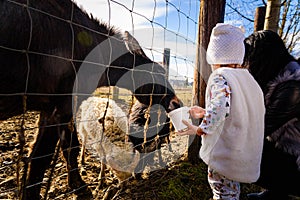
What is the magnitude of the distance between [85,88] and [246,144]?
4.87 ft

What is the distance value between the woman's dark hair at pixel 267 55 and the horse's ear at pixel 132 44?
126 centimetres

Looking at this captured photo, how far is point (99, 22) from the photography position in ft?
8.48

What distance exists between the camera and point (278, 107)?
1.92 metres

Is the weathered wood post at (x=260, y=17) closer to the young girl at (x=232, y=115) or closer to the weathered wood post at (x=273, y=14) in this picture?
the weathered wood post at (x=273, y=14)

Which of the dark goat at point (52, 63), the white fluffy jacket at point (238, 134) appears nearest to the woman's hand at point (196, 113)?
the white fluffy jacket at point (238, 134)

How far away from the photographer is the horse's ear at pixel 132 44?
277 cm

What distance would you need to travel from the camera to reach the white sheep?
2682mm

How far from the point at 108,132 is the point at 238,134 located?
193cm

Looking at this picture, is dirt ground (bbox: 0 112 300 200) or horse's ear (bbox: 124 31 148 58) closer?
dirt ground (bbox: 0 112 300 200)

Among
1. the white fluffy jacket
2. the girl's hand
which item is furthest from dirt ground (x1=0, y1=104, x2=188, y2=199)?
the white fluffy jacket

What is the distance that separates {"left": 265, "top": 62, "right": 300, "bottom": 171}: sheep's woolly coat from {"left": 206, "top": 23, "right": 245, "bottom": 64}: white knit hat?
1.91 ft

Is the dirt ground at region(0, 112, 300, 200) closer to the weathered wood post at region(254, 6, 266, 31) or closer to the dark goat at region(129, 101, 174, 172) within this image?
the dark goat at region(129, 101, 174, 172)

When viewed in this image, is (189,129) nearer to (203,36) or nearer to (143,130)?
(143,130)

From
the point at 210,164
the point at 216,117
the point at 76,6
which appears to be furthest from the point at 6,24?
the point at 210,164
